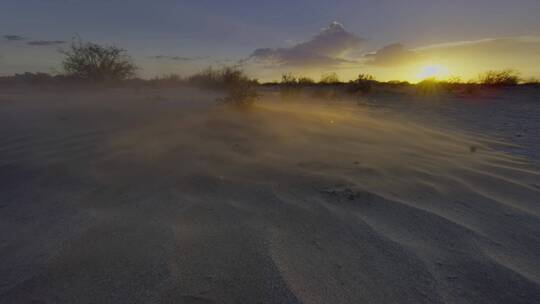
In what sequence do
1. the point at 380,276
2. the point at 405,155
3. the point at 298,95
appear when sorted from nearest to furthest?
the point at 380,276, the point at 405,155, the point at 298,95

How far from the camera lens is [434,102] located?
9.04 metres

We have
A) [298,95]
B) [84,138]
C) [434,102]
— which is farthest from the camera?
[298,95]

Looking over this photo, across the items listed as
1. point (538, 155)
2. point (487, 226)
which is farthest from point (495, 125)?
point (487, 226)

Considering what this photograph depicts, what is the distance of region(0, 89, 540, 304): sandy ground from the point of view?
1392 mm

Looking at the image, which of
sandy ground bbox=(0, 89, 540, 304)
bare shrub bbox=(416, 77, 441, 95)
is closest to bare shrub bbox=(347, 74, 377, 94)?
bare shrub bbox=(416, 77, 441, 95)

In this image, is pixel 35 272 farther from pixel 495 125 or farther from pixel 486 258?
pixel 495 125

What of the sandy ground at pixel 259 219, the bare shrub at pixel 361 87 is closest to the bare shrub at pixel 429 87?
the bare shrub at pixel 361 87

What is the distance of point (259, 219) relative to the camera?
74.8 inches

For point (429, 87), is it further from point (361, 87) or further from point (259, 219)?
point (259, 219)

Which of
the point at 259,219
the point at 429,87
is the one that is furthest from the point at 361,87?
the point at 259,219

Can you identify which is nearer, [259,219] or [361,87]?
[259,219]

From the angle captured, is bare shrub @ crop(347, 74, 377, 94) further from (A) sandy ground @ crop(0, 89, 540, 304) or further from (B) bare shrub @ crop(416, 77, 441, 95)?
(A) sandy ground @ crop(0, 89, 540, 304)

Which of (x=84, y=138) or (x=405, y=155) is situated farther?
(x=84, y=138)

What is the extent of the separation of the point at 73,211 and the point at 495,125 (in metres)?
6.31
